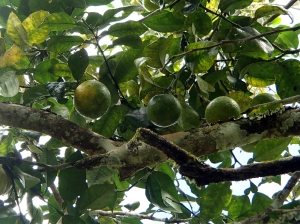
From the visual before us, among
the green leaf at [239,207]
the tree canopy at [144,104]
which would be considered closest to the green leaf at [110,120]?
the tree canopy at [144,104]

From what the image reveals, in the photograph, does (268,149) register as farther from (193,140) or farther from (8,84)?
(8,84)

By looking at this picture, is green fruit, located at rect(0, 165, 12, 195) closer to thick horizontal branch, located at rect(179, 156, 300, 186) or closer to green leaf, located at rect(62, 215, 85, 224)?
green leaf, located at rect(62, 215, 85, 224)

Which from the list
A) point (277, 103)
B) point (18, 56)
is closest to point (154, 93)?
point (277, 103)

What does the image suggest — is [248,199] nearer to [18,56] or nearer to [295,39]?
[295,39]

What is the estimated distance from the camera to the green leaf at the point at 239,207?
55.0 inches

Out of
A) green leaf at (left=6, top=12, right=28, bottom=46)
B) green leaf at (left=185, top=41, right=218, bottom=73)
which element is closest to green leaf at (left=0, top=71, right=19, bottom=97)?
green leaf at (left=6, top=12, right=28, bottom=46)

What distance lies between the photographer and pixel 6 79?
121 centimetres

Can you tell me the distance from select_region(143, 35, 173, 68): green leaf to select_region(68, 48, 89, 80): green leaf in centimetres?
18

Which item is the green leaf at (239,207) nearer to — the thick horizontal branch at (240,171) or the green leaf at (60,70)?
the thick horizontal branch at (240,171)

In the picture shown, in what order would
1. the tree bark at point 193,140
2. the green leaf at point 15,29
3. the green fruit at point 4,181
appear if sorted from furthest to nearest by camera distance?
the green leaf at point 15,29, the green fruit at point 4,181, the tree bark at point 193,140

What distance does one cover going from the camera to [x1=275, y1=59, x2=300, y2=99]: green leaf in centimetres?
118

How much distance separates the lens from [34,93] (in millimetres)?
1220

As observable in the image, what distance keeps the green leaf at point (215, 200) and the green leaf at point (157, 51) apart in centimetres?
48

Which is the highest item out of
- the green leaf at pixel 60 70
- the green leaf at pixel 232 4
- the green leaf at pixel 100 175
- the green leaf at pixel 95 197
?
the green leaf at pixel 232 4
